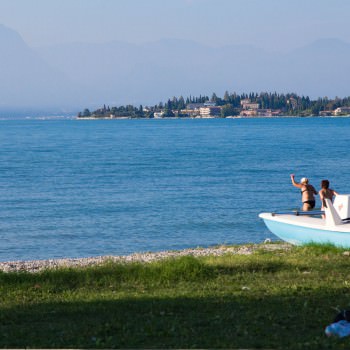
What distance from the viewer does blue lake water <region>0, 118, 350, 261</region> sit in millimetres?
27906

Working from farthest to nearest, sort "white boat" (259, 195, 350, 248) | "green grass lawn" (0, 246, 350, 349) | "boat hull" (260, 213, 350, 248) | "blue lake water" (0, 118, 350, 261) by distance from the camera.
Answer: "blue lake water" (0, 118, 350, 261)
"white boat" (259, 195, 350, 248)
"boat hull" (260, 213, 350, 248)
"green grass lawn" (0, 246, 350, 349)

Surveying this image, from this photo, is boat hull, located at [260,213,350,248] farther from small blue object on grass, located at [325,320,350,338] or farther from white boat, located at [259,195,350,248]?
small blue object on grass, located at [325,320,350,338]

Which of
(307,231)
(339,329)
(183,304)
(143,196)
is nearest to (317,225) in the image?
(307,231)

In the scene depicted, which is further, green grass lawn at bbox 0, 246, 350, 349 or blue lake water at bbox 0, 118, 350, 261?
blue lake water at bbox 0, 118, 350, 261

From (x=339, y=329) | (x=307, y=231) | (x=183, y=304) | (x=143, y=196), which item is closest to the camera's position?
(x=339, y=329)

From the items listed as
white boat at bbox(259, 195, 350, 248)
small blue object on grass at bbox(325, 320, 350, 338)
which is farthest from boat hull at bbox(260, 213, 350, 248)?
small blue object on grass at bbox(325, 320, 350, 338)

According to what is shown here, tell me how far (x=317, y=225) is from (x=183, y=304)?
847cm

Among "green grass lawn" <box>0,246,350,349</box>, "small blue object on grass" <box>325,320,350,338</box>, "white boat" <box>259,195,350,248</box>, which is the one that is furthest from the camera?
"white boat" <box>259,195,350,248</box>

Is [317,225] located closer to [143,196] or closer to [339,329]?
[339,329]

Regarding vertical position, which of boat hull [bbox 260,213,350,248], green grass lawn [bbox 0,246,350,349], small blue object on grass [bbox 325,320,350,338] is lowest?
boat hull [bbox 260,213,350,248]

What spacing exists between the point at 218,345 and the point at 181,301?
9.26ft

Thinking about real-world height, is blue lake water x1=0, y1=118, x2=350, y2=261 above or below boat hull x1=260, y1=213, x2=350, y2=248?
below

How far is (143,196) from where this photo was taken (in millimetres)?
42406

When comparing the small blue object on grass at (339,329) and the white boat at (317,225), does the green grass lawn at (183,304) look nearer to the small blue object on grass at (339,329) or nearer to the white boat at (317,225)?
the small blue object on grass at (339,329)
